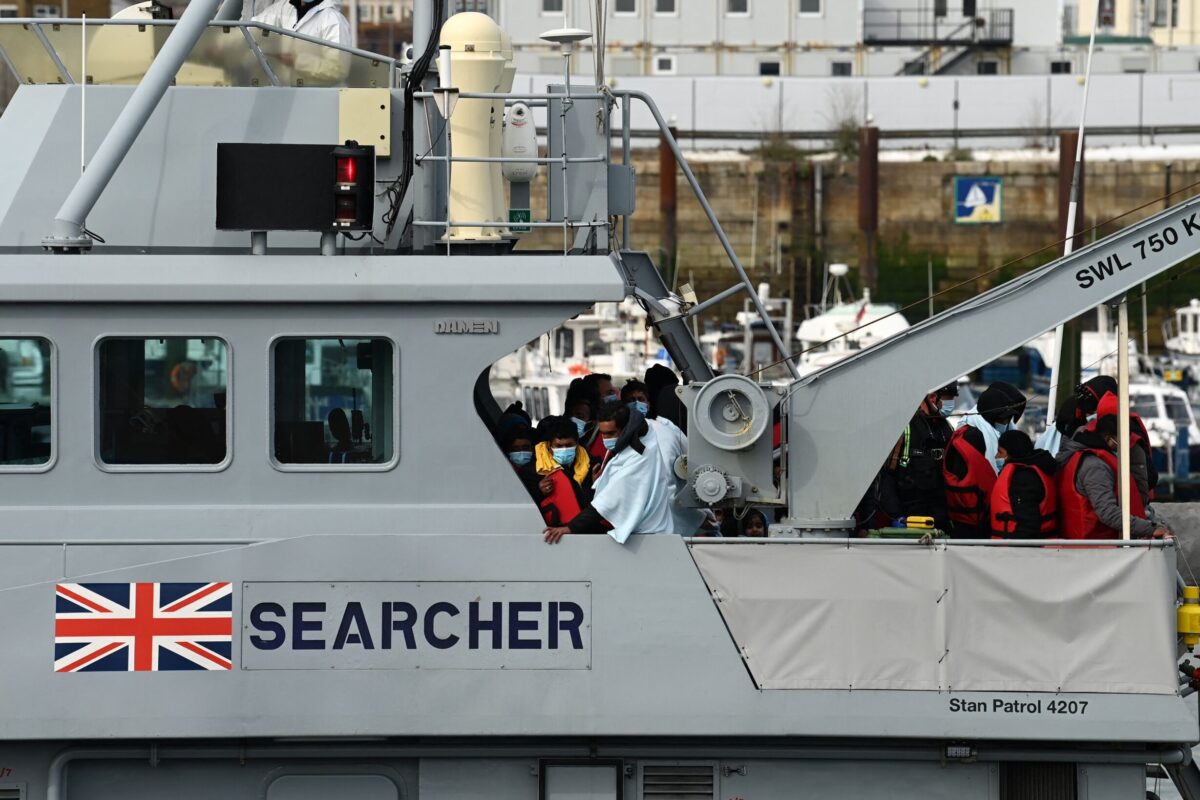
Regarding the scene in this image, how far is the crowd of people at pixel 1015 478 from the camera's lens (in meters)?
7.99

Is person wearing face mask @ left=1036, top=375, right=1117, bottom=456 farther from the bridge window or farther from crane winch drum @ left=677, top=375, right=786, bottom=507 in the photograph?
the bridge window

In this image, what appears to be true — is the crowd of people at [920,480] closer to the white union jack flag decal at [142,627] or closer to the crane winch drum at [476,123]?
the crane winch drum at [476,123]

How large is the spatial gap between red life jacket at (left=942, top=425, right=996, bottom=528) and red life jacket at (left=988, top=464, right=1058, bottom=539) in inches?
20.6

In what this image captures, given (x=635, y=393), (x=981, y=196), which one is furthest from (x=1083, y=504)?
(x=981, y=196)

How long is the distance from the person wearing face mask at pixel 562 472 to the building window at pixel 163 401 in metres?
1.63

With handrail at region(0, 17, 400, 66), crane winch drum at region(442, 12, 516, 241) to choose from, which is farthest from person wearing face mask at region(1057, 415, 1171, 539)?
handrail at region(0, 17, 400, 66)

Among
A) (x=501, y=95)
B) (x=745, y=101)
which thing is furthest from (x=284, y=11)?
(x=745, y=101)

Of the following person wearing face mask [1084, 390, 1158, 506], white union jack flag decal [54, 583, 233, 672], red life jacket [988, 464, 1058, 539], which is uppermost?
person wearing face mask [1084, 390, 1158, 506]

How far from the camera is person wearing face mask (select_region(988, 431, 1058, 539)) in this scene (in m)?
8.00

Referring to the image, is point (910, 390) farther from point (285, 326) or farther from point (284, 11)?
point (284, 11)

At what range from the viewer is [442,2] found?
7984mm

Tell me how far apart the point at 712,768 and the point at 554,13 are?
171 feet

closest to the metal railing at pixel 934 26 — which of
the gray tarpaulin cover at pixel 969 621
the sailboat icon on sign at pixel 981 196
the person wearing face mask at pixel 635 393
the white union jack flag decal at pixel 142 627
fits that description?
the sailboat icon on sign at pixel 981 196

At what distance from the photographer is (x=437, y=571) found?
7438mm
